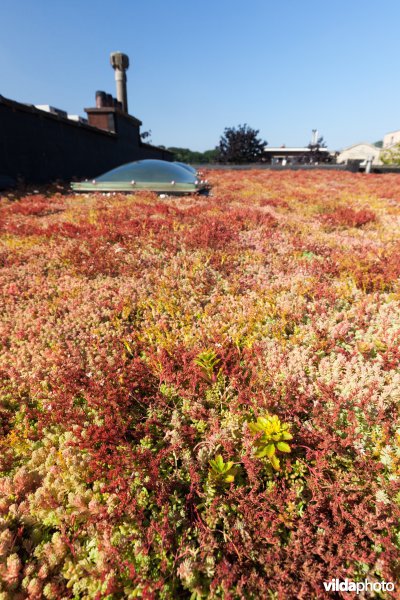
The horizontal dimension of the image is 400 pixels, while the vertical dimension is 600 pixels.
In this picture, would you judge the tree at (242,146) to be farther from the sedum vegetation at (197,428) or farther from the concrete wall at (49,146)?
the sedum vegetation at (197,428)

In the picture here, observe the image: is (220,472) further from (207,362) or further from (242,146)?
(242,146)

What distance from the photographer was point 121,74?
31.5 meters

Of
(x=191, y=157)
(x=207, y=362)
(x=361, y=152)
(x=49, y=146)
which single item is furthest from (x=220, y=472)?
(x=191, y=157)

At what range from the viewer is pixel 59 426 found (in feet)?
11.0

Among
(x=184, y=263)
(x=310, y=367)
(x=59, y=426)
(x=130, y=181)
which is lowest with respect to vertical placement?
(x=59, y=426)

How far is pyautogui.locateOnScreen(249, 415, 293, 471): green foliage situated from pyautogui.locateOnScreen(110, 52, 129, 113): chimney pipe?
36365 millimetres

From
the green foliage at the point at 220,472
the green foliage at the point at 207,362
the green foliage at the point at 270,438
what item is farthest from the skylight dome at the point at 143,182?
the green foliage at the point at 220,472

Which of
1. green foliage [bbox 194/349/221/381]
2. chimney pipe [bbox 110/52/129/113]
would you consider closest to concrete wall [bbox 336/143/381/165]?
chimney pipe [bbox 110/52/129/113]

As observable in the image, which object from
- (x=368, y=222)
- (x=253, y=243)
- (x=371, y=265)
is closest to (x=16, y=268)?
(x=253, y=243)

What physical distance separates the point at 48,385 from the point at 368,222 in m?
10.9

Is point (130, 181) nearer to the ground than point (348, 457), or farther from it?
farther from it

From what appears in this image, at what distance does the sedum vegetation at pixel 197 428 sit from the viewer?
7.47ft

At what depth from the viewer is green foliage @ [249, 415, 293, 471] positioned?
9.09 ft

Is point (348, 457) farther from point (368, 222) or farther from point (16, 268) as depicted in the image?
point (368, 222)
